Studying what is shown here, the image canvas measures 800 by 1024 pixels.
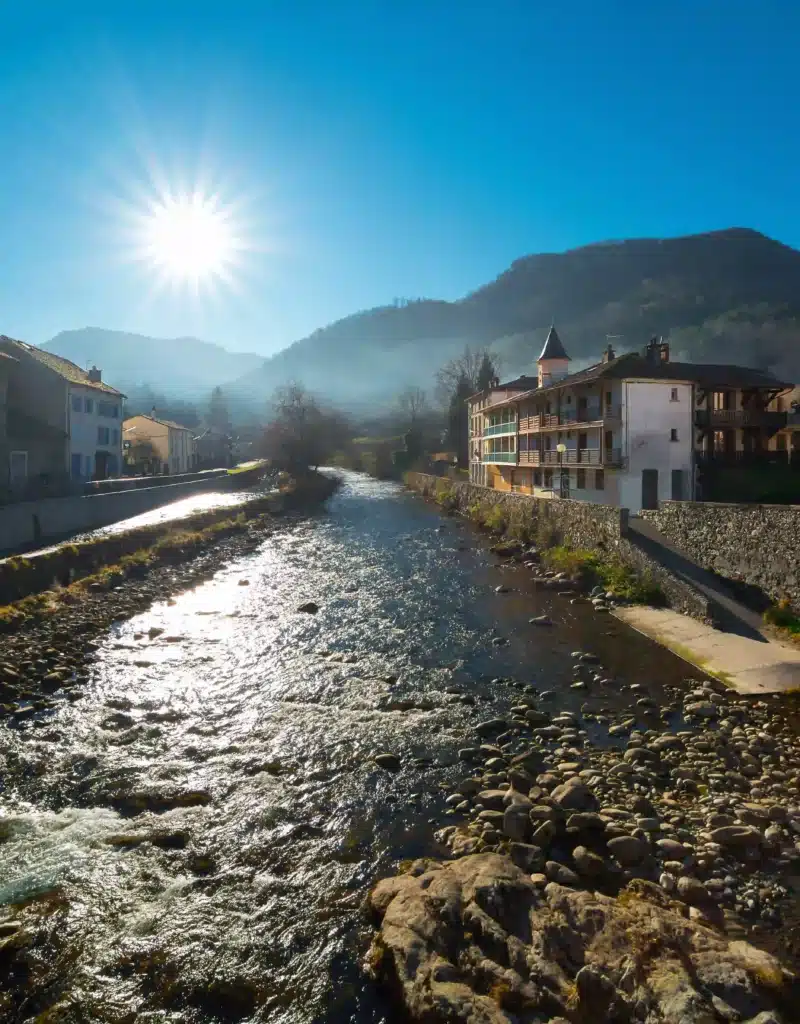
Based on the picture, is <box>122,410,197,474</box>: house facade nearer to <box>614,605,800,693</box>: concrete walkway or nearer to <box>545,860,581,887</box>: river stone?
<box>614,605,800,693</box>: concrete walkway

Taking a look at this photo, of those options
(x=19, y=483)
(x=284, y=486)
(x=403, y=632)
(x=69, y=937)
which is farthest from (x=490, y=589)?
(x=284, y=486)

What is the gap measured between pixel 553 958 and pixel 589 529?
21.9 metres

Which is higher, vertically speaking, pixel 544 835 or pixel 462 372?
pixel 462 372

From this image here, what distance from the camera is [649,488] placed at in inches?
1268

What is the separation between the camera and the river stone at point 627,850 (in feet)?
25.2

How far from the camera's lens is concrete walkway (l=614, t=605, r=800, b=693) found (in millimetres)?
13578

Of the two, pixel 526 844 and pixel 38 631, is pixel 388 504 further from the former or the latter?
Result: pixel 526 844

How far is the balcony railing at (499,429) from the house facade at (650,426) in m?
5.56

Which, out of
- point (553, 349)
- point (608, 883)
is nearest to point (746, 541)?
point (608, 883)

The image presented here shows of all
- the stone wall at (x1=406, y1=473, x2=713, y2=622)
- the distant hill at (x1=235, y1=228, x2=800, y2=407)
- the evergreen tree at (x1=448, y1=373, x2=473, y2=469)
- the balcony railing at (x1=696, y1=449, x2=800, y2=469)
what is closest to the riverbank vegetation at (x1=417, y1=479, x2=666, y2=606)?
the stone wall at (x1=406, y1=473, x2=713, y2=622)

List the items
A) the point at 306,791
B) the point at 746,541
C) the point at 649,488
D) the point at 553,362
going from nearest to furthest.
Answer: the point at 306,791, the point at 746,541, the point at 649,488, the point at 553,362

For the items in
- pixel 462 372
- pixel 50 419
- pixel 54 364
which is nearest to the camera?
pixel 50 419

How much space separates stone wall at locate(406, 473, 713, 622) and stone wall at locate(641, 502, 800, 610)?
1486mm

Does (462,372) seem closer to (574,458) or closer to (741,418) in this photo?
(574,458)
